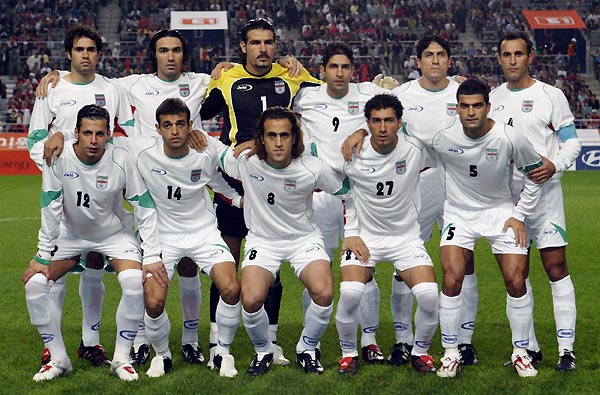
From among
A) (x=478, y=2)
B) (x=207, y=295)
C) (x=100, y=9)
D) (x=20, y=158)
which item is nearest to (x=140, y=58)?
(x=100, y=9)

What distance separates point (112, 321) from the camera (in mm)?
8961

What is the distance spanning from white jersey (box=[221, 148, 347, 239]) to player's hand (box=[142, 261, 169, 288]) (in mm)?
795

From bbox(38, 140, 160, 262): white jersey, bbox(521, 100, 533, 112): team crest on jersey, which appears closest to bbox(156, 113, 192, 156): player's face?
bbox(38, 140, 160, 262): white jersey

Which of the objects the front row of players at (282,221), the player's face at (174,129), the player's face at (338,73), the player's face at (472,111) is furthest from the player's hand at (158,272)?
the player's face at (472,111)

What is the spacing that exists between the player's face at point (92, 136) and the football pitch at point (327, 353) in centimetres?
169

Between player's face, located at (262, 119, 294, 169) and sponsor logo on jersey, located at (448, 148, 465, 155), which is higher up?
player's face, located at (262, 119, 294, 169)

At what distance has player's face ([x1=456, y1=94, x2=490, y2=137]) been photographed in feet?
21.9

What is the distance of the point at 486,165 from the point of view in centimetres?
685

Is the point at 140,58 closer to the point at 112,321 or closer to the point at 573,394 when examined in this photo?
the point at 112,321

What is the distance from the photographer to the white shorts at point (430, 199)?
770 cm

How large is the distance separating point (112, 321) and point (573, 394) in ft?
14.9

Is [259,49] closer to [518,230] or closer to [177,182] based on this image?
[177,182]

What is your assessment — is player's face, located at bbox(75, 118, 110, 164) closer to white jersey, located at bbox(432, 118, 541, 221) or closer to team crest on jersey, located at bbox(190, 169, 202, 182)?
team crest on jersey, located at bbox(190, 169, 202, 182)

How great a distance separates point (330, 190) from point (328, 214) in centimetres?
72
